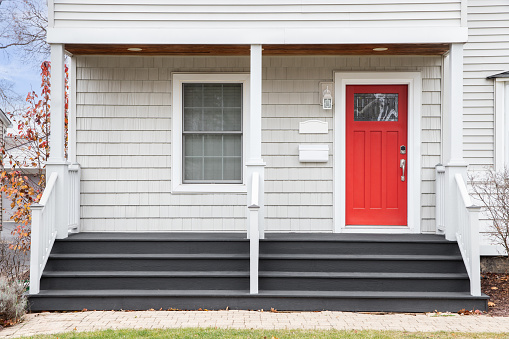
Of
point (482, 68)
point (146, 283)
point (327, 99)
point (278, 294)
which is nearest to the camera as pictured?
point (278, 294)

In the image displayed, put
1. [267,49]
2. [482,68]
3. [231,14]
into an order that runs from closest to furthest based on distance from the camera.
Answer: [231,14]
[267,49]
[482,68]

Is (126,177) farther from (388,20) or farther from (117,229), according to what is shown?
(388,20)

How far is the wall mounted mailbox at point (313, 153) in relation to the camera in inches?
277

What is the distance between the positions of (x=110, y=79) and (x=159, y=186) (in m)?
1.70

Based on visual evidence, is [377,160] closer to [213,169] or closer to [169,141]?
[213,169]

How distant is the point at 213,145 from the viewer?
723 centimetres

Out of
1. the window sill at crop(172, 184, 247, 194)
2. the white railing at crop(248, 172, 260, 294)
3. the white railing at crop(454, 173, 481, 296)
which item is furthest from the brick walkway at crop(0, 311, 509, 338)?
the window sill at crop(172, 184, 247, 194)

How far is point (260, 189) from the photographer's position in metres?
6.18

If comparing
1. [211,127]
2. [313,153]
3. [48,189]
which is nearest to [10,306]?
[48,189]

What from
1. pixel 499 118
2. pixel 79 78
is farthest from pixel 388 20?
pixel 79 78

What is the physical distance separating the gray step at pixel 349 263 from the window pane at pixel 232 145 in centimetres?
179

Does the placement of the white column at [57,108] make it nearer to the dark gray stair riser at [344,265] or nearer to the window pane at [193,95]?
the window pane at [193,95]

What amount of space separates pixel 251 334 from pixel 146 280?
1.81 metres

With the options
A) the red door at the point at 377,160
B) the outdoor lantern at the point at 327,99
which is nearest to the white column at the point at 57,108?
the outdoor lantern at the point at 327,99
